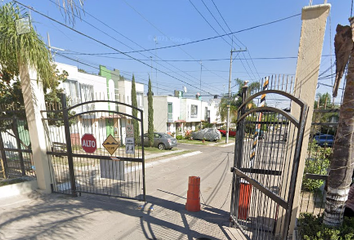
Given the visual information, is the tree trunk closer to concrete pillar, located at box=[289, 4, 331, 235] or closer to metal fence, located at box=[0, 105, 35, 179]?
concrete pillar, located at box=[289, 4, 331, 235]

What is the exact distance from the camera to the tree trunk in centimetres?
201

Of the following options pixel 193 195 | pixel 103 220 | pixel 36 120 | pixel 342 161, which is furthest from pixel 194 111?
pixel 342 161

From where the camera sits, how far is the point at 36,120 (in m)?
4.39

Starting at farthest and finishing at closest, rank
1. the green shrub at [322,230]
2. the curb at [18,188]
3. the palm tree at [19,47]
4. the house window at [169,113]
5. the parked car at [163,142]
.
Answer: the house window at [169,113] < the parked car at [163,142] < the curb at [18,188] < the palm tree at [19,47] < the green shrub at [322,230]

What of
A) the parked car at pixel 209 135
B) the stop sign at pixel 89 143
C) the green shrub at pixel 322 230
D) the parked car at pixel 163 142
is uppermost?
the stop sign at pixel 89 143

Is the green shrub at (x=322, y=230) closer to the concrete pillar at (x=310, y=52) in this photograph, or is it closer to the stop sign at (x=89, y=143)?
the concrete pillar at (x=310, y=52)

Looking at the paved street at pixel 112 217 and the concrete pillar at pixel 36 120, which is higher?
the concrete pillar at pixel 36 120

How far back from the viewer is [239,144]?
3293 millimetres

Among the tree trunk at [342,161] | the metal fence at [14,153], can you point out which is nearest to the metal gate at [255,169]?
the tree trunk at [342,161]

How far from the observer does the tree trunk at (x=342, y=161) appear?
201 centimetres

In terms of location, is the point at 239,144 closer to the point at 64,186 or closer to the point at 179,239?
the point at 179,239

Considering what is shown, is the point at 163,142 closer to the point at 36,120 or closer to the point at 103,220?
the point at 36,120

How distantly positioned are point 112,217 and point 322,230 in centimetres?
375

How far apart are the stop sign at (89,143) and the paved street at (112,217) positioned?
1.40m
